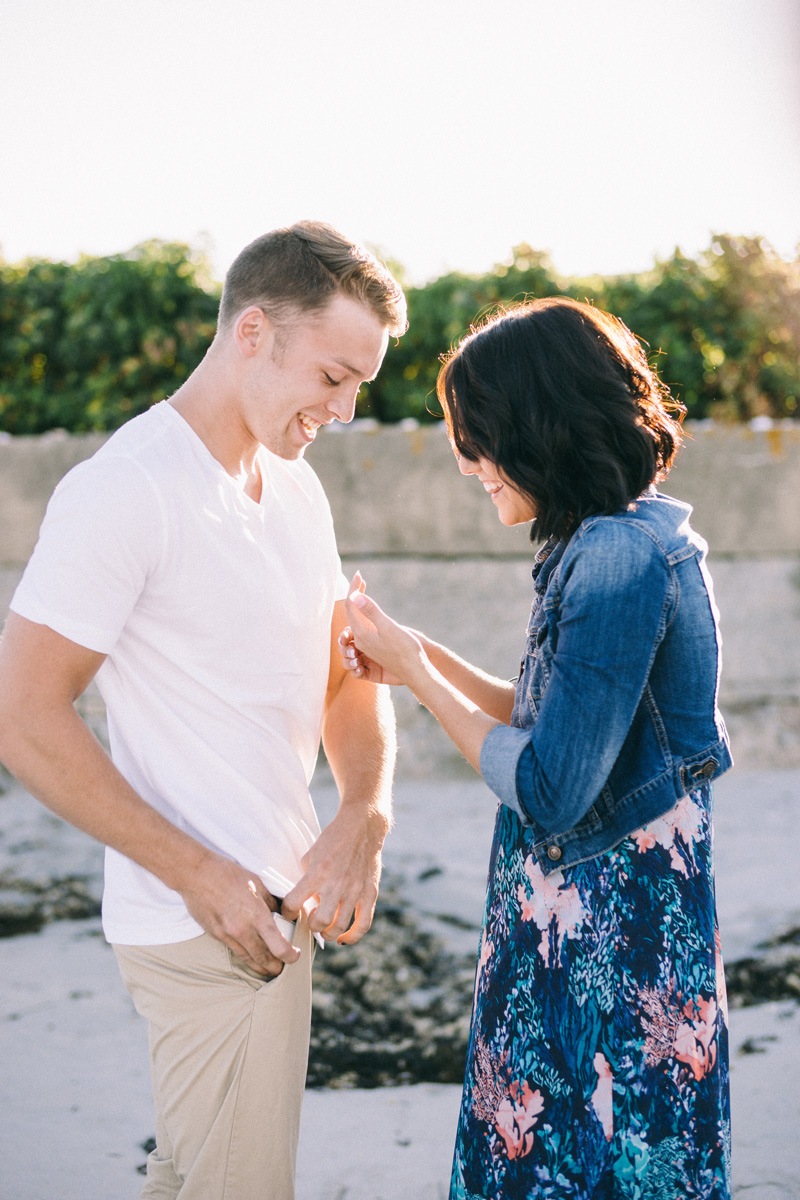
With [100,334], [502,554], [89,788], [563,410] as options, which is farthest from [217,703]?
[100,334]

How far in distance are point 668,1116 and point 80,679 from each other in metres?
1.09

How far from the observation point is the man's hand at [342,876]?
1675mm

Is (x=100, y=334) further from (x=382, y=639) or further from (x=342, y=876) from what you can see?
(x=342, y=876)

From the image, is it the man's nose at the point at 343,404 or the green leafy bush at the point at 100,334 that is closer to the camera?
the man's nose at the point at 343,404

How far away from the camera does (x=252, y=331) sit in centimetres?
176

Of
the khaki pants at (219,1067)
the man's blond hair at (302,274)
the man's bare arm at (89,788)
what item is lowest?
the khaki pants at (219,1067)

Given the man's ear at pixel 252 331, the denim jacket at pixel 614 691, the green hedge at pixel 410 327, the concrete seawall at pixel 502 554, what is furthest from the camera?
the green hedge at pixel 410 327

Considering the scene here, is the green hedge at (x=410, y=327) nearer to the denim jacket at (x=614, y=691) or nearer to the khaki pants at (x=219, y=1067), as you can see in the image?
the denim jacket at (x=614, y=691)

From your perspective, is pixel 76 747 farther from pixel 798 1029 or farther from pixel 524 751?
pixel 798 1029

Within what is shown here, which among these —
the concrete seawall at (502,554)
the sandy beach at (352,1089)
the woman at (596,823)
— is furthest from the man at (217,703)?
the concrete seawall at (502,554)

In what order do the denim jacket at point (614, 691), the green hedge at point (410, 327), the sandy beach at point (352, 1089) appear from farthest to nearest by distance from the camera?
the green hedge at point (410, 327) < the sandy beach at point (352, 1089) < the denim jacket at point (614, 691)

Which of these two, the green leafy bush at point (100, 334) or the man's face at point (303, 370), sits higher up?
the green leafy bush at point (100, 334)

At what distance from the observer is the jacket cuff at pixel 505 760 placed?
148 cm

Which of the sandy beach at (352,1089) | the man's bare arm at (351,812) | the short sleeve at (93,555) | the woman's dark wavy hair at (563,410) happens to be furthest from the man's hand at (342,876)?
the sandy beach at (352,1089)
